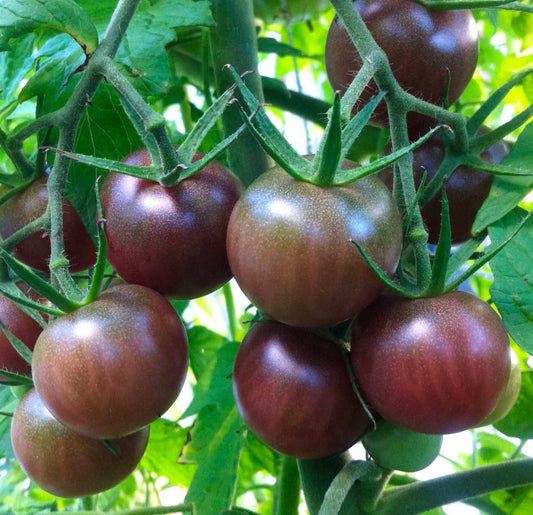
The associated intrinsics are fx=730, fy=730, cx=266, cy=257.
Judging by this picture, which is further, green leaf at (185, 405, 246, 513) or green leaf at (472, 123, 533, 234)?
green leaf at (185, 405, 246, 513)

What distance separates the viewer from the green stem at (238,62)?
2.24 ft

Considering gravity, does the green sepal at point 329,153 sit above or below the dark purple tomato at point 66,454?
above

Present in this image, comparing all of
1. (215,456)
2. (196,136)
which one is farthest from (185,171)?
(215,456)

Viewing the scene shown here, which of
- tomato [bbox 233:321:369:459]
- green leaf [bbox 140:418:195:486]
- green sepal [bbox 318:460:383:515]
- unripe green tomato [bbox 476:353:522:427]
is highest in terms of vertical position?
tomato [bbox 233:321:369:459]

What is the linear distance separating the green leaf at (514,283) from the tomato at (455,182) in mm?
66

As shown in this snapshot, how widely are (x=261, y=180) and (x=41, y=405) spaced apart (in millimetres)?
268

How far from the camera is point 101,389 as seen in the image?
47cm

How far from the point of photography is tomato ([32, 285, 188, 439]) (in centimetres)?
47

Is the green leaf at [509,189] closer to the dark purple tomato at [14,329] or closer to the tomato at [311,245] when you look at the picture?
the tomato at [311,245]

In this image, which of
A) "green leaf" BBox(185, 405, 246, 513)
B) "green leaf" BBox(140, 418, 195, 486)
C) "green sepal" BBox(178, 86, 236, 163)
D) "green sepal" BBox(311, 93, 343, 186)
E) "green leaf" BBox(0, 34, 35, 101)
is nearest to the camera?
"green sepal" BBox(311, 93, 343, 186)

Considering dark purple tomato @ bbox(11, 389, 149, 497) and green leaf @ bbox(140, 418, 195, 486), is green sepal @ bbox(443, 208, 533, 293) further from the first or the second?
green leaf @ bbox(140, 418, 195, 486)

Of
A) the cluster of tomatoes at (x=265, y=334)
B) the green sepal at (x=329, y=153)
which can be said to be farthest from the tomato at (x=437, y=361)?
the green sepal at (x=329, y=153)

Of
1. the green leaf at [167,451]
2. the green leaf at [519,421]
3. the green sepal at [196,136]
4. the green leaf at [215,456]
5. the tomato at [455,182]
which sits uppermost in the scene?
the green sepal at [196,136]

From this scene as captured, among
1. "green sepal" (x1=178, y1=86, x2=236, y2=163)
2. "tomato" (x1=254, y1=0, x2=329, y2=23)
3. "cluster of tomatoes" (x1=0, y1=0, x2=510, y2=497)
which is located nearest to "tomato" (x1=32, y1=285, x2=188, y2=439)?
"cluster of tomatoes" (x1=0, y1=0, x2=510, y2=497)
